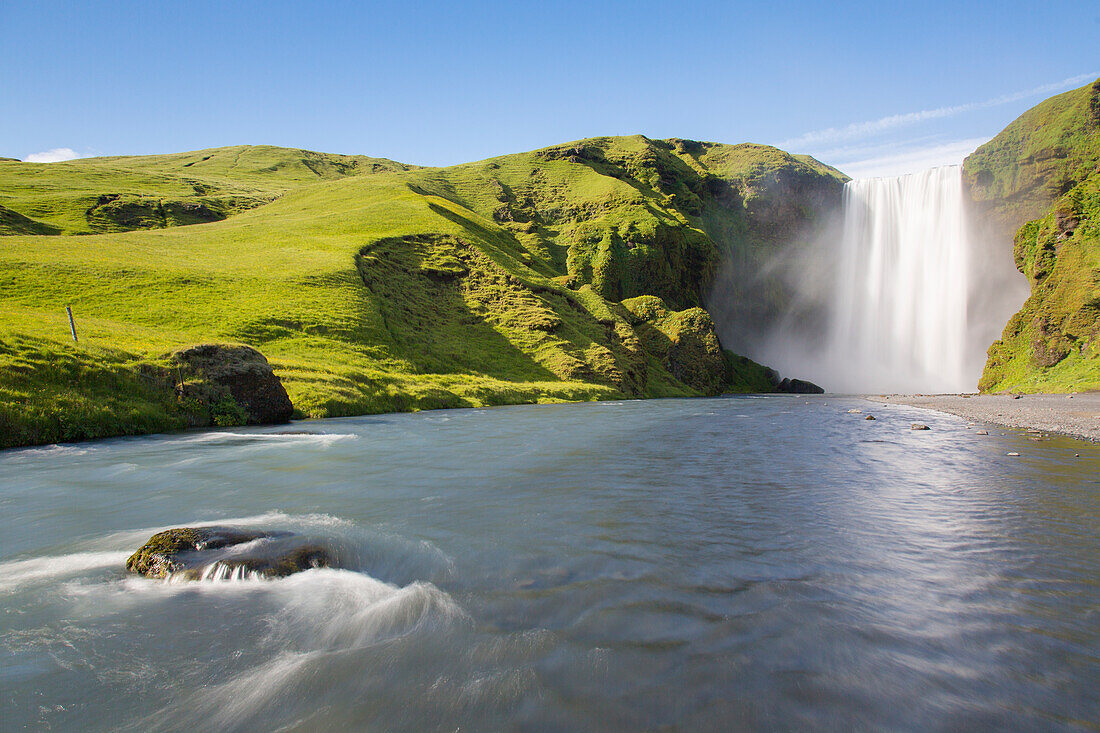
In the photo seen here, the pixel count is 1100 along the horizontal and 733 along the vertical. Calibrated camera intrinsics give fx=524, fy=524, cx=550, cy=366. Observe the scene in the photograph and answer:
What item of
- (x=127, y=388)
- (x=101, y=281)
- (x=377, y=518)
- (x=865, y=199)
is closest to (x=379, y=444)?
(x=377, y=518)

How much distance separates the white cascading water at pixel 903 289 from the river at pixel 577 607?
8716 cm

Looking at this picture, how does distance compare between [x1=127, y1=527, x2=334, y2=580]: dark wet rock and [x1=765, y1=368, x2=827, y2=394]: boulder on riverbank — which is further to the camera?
[x1=765, y1=368, x2=827, y2=394]: boulder on riverbank

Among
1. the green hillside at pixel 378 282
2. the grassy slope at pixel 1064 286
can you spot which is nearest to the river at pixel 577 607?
the green hillside at pixel 378 282

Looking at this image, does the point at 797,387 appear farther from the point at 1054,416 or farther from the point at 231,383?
the point at 231,383

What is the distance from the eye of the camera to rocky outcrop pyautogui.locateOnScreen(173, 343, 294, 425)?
24.3 metres

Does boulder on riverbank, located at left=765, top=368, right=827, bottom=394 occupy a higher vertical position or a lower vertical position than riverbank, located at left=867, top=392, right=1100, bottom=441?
lower

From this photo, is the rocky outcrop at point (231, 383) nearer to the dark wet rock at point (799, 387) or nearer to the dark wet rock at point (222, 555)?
the dark wet rock at point (222, 555)

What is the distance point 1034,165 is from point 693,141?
96.1 meters

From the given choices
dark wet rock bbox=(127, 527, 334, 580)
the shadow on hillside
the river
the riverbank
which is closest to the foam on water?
the river

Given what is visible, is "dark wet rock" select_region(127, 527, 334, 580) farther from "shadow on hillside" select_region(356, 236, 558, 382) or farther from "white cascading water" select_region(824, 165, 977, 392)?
"white cascading water" select_region(824, 165, 977, 392)

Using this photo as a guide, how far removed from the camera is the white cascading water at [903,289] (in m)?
85.1

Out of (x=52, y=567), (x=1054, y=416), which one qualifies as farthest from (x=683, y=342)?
(x=52, y=567)

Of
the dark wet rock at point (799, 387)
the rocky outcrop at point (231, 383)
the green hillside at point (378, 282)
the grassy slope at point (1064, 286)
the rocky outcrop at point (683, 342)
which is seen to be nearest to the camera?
the rocky outcrop at point (231, 383)

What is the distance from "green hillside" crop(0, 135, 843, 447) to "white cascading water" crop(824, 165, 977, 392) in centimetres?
2135
